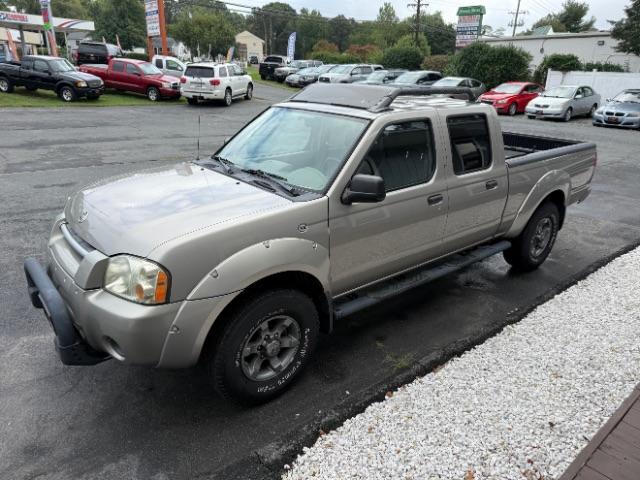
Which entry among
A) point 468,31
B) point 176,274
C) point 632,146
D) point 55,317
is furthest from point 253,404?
point 468,31

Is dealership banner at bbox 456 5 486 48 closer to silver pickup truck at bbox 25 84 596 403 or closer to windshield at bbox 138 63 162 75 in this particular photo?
windshield at bbox 138 63 162 75

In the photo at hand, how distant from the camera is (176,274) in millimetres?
2578

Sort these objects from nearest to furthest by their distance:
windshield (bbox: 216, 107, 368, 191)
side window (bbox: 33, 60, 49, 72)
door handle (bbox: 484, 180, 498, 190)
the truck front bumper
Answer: the truck front bumper < windshield (bbox: 216, 107, 368, 191) < door handle (bbox: 484, 180, 498, 190) < side window (bbox: 33, 60, 49, 72)

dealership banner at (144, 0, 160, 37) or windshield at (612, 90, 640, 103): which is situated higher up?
dealership banner at (144, 0, 160, 37)

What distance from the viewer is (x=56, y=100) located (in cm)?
1969

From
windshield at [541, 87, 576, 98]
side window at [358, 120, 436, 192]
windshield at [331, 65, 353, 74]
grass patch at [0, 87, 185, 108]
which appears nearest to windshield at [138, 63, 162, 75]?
grass patch at [0, 87, 185, 108]

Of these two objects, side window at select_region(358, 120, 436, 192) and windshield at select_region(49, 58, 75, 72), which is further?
windshield at select_region(49, 58, 75, 72)

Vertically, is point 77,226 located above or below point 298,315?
above

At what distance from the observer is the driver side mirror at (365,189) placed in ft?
10.2

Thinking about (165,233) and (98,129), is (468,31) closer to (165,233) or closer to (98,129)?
(98,129)

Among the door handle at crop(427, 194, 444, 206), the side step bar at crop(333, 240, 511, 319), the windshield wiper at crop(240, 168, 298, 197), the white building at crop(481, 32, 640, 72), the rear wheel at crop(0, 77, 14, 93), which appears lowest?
the side step bar at crop(333, 240, 511, 319)

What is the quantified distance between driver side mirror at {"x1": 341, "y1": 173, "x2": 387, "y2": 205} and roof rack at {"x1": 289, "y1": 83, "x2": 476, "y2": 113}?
31.9 inches

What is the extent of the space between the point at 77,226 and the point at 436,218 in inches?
106

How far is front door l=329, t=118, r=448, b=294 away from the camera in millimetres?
3381
